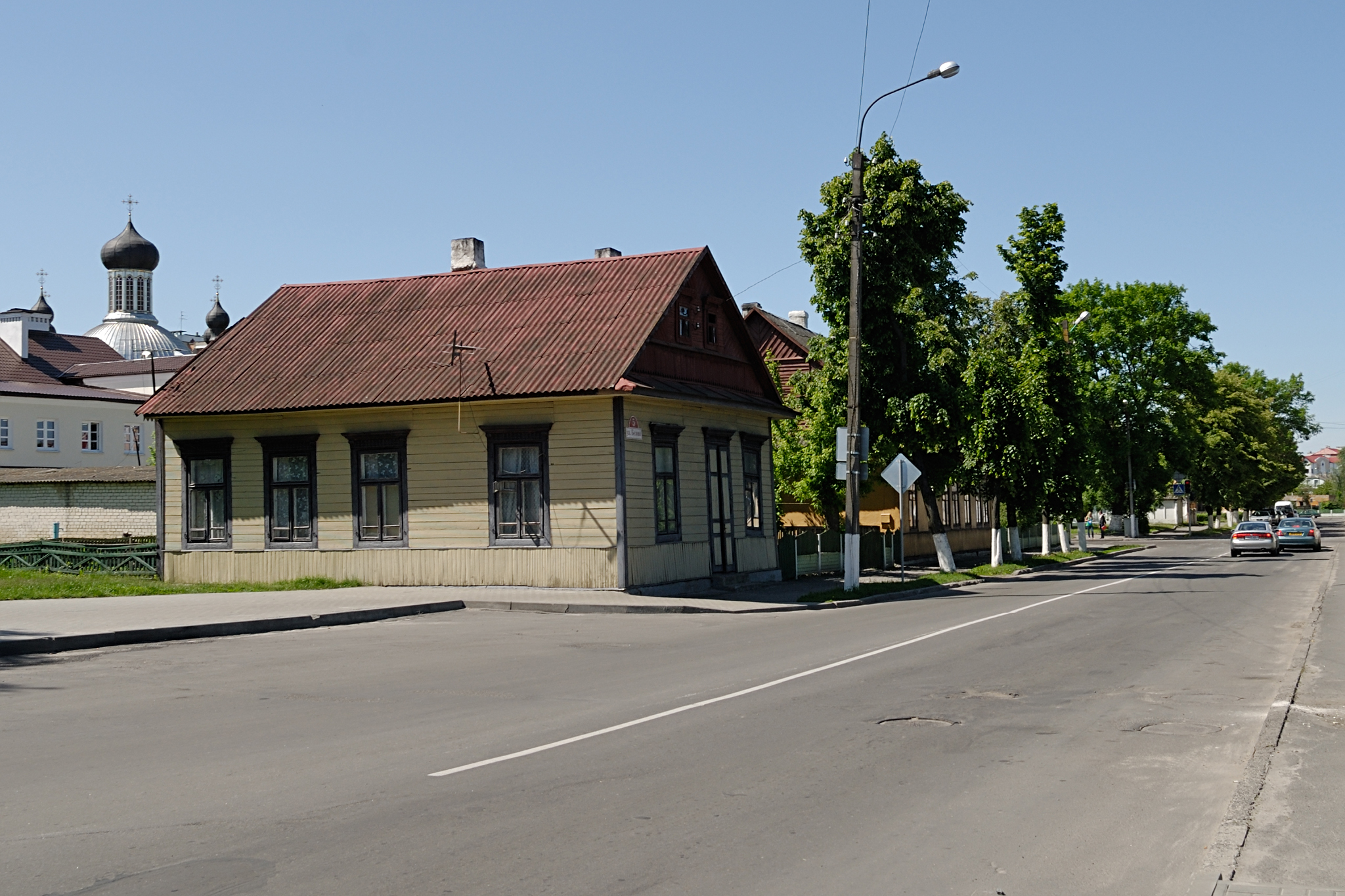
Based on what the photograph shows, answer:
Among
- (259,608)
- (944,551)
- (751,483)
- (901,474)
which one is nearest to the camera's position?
(259,608)

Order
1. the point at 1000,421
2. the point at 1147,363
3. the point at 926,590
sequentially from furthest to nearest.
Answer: the point at 1147,363
the point at 1000,421
the point at 926,590

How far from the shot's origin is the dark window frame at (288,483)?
2769cm

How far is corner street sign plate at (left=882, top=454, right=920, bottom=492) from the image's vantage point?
28.4 meters

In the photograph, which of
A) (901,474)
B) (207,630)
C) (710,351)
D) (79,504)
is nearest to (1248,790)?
(207,630)

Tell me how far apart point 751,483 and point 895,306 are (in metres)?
6.03

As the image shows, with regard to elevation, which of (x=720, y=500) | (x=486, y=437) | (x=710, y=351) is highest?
(x=710, y=351)

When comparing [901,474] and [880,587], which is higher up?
[901,474]

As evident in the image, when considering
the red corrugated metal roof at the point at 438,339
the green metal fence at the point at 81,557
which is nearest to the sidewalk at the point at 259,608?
the red corrugated metal roof at the point at 438,339

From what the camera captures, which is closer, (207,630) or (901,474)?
(207,630)

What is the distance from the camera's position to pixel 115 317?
129125mm

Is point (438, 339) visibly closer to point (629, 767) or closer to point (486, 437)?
point (486, 437)

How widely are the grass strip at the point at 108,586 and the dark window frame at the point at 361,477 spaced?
944 mm

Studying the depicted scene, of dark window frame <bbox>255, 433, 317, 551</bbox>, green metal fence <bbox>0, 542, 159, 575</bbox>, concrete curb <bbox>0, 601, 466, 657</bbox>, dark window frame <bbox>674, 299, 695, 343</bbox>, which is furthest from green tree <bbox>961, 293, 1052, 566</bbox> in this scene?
green metal fence <bbox>0, 542, 159, 575</bbox>

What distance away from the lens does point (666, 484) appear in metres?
26.7
